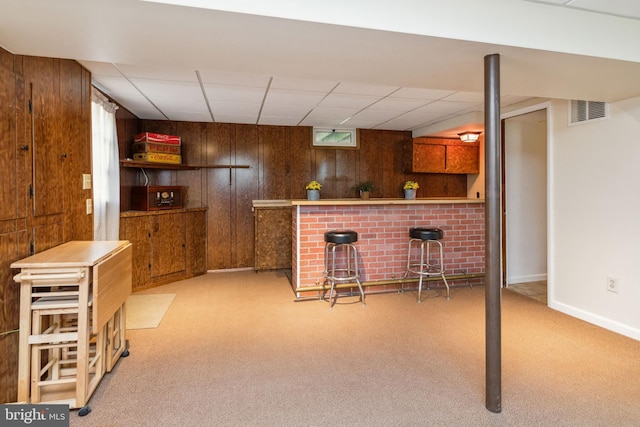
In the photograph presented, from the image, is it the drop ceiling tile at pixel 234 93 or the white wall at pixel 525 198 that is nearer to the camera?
the drop ceiling tile at pixel 234 93

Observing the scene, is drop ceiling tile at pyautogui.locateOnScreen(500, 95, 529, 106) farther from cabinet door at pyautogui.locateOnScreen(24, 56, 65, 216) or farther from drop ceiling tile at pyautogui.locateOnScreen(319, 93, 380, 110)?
cabinet door at pyautogui.locateOnScreen(24, 56, 65, 216)

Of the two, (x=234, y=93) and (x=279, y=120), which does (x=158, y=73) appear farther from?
(x=279, y=120)

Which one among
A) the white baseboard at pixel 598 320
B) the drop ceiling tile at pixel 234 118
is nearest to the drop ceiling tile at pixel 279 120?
the drop ceiling tile at pixel 234 118

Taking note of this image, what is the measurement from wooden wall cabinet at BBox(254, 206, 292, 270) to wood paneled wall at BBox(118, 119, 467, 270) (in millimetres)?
393

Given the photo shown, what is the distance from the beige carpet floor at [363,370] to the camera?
188 centimetres

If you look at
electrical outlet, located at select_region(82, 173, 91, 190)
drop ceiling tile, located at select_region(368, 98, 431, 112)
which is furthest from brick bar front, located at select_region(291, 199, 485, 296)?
electrical outlet, located at select_region(82, 173, 91, 190)

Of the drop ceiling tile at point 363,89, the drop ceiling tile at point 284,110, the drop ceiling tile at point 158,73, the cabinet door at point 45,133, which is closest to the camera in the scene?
the cabinet door at point 45,133

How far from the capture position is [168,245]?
450cm

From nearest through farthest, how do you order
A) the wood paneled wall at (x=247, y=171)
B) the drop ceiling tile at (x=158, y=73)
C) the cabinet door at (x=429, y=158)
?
the drop ceiling tile at (x=158, y=73) < the wood paneled wall at (x=247, y=171) < the cabinet door at (x=429, y=158)

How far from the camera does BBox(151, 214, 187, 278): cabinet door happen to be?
434 centimetres

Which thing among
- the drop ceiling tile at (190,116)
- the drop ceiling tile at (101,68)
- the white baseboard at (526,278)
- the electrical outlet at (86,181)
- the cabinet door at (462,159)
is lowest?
the white baseboard at (526,278)

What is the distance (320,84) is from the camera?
3.39 metres

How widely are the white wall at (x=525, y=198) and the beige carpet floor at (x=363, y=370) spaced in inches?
42.0

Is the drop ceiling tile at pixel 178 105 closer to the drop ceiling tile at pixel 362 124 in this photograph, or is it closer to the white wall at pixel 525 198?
the drop ceiling tile at pixel 362 124
